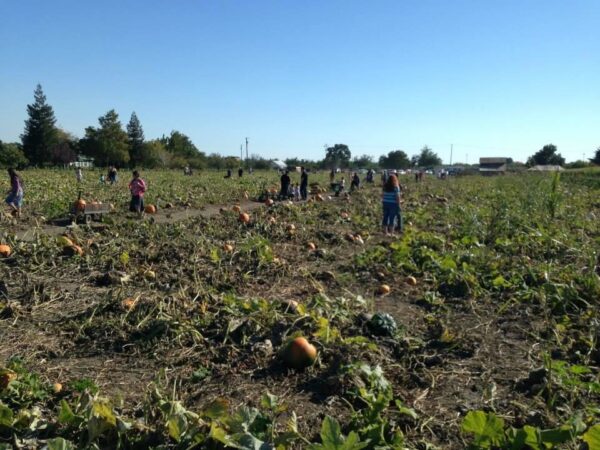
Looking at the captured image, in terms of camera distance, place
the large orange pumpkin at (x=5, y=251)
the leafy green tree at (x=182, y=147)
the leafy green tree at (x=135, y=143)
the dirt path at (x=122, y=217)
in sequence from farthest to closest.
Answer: the leafy green tree at (x=182, y=147)
the leafy green tree at (x=135, y=143)
the dirt path at (x=122, y=217)
the large orange pumpkin at (x=5, y=251)

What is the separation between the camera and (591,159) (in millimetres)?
88062

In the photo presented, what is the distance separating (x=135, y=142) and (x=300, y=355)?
9056 cm

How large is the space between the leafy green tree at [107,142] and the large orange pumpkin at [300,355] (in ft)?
249

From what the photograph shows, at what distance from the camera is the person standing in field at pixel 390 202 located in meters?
12.3

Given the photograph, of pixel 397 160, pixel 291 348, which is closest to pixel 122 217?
pixel 291 348

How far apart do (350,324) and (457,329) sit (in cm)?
114

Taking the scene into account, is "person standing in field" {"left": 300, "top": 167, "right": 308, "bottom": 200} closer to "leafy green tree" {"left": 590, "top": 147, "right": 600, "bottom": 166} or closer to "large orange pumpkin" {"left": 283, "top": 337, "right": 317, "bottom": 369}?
"large orange pumpkin" {"left": 283, "top": 337, "right": 317, "bottom": 369}

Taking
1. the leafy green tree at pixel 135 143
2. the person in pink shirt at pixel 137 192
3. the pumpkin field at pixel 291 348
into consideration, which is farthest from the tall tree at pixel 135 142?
the pumpkin field at pixel 291 348

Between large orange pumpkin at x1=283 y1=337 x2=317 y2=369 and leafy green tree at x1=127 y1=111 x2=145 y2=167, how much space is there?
80096 millimetres

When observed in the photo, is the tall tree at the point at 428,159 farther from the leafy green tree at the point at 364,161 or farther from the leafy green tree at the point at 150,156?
the leafy green tree at the point at 150,156

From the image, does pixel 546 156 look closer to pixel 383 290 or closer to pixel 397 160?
pixel 397 160

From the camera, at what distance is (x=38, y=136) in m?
73.3

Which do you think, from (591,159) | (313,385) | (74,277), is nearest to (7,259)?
(74,277)

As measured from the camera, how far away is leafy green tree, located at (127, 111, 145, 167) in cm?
8256
